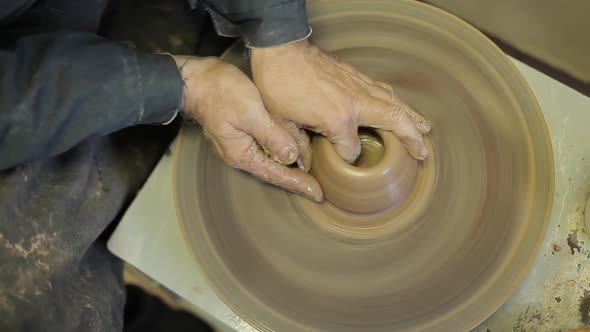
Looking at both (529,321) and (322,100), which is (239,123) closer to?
(322,100)

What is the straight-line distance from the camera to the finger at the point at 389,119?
4.19 feet

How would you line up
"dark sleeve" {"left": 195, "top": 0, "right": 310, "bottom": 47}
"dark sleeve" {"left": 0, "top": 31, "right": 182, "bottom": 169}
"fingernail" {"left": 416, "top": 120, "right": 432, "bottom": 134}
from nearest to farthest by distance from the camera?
"dark sleeve" {"left": 0, "top": 31, "right": 182, "bottom": 169}, "dark sleeve" {"left": 195, "top": 0, "right": 310, "bottom": 47}, "fingernail" {"left": 416, "top": 120, "right": 432, "bottom": 134}

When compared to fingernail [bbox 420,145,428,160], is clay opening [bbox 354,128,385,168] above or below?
below

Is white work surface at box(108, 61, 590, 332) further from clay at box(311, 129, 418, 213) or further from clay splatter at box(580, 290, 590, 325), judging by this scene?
clay at box(311, 129, 418, 213)

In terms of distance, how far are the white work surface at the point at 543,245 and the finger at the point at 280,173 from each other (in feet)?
1.27

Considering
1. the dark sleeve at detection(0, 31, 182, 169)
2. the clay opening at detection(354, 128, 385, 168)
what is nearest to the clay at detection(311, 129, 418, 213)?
the clay opening at detection(354, 128, 385, 168)

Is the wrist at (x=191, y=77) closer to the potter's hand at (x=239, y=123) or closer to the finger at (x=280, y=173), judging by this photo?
the potter's hand at (x=239, y=123)

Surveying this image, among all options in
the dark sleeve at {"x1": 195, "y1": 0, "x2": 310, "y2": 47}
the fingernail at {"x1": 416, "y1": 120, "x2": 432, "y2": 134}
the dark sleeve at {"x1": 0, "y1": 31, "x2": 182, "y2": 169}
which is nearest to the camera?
the dark sleeve at {"x1": 0, "y1": 31, "x2": 182, "y2": 169}

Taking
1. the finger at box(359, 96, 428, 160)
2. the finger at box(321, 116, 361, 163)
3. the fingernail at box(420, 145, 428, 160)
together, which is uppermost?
the finger at box(359, 96, 428, 160)

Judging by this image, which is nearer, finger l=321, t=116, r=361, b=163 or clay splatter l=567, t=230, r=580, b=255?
finger l=321, t=116, r=361, b=163

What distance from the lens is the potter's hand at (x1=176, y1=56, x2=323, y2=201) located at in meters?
1.27

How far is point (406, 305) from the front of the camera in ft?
4.17

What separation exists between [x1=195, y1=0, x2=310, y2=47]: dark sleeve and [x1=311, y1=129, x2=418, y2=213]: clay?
0.25 meters

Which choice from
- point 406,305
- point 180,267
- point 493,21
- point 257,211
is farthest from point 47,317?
point 493,21
